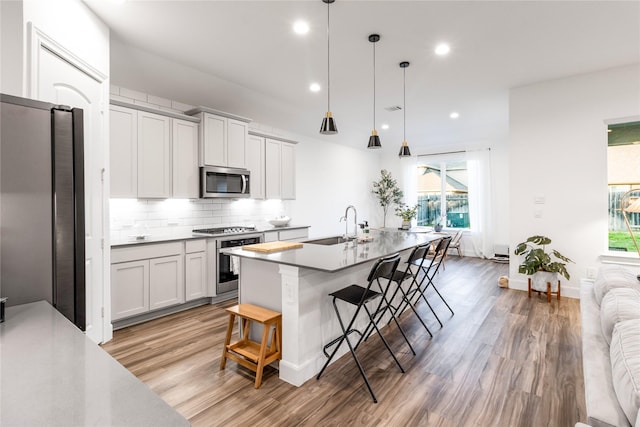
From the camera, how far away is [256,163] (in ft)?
17.1

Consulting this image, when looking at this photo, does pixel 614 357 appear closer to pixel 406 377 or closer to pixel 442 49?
pixel 406 377

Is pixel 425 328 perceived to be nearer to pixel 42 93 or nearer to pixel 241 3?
pixel 241 3

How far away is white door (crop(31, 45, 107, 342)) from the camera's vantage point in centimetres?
242

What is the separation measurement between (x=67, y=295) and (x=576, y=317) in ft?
15.1

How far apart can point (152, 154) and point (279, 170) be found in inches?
87.1

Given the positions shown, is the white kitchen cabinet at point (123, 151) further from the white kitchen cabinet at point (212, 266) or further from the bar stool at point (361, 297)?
the bar stool at point (361, 297)

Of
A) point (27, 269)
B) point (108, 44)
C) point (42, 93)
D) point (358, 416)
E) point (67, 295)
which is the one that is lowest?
point (358, 416)

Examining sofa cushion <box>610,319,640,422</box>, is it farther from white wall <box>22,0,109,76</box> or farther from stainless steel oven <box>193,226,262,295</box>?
stainless steel oven <box>193,226,262,295</box>

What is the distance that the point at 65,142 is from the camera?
1322 mm

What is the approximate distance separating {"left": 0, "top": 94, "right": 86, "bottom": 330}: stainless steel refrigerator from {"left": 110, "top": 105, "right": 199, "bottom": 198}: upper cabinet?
2577 millimetres

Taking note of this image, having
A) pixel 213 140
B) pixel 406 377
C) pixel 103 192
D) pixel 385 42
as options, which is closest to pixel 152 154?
pixel 213 140

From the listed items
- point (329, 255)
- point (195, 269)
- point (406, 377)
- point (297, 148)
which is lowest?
point (406, 377)

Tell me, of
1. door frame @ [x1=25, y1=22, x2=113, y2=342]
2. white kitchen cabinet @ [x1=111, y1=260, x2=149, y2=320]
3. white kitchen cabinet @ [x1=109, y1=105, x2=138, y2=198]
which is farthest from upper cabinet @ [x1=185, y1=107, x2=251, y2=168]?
white kitchen cabinet @ [x1=111, y1=260, x2=149, y2=320]

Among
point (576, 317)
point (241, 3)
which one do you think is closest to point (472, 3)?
point (241, 3)
